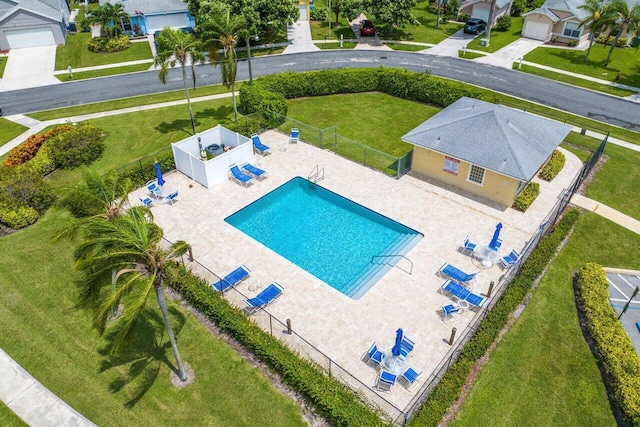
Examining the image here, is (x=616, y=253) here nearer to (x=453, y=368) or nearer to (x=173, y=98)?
(x=453, y=368)

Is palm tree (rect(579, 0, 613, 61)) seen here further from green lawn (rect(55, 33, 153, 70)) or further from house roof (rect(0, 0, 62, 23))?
house roof (rect(0, 0, 62, 23))

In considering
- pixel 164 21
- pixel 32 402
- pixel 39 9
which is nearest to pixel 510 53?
pixel 164 21

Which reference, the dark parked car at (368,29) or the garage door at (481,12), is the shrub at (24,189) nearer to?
the dark parked car at (368,29)

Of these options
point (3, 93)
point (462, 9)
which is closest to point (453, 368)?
point (3, 93)

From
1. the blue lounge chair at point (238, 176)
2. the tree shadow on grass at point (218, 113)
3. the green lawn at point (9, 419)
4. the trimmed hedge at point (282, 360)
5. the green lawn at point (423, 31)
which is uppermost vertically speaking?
the green lawn at point (423, 31)

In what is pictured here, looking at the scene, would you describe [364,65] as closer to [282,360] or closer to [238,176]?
[238,176]

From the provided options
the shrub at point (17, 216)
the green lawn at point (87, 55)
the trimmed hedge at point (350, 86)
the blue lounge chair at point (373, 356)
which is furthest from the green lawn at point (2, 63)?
the blue lounge chair at point (373, 356)

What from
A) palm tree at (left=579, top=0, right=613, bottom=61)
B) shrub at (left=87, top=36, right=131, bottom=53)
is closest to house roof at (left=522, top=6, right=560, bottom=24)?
palm tree at (left=579, top=0, right=613, bottom=61)

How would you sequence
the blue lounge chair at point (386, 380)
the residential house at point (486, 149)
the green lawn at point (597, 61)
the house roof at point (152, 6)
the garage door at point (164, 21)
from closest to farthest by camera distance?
the blue lounge chair at point (386, 380) < the residential house at point (486, 149) < the green lawn at point (597, 61) < the house roof at point (152, 6) < the garage door at point (164, 21)
